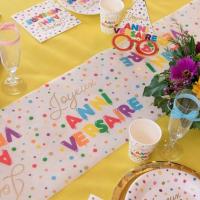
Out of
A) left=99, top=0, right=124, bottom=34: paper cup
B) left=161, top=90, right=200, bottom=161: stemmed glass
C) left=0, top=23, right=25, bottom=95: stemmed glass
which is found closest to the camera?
left=161, top=90, right=200, bottom=161: stemmed glass

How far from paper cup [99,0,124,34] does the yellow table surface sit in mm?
28

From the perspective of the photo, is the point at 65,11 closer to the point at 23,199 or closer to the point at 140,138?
the point at 140,138

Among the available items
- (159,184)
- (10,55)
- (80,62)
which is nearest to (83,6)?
(80,62)

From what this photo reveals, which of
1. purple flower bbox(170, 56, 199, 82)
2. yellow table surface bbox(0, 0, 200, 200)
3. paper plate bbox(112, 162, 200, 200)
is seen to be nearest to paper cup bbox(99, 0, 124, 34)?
yellow table surface bbox(0, 0, 200, 200)

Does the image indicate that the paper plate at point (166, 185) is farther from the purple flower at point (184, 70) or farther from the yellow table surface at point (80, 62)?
the purple flower at point (184, 70)

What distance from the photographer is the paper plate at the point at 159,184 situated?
93 centimetres

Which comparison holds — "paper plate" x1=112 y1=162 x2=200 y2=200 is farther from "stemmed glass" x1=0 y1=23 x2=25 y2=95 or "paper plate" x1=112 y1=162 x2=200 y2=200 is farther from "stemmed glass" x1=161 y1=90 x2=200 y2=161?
"stemmed glass" x1=0 y1=23 x2=25 y2=95

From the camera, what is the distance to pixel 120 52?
A: 50.3 inches

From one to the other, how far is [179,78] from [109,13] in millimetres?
406

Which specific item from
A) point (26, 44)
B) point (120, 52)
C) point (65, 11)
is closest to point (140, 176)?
point (120, 52)

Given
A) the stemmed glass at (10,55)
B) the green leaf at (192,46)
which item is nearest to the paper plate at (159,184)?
the green leaf at (192,46)

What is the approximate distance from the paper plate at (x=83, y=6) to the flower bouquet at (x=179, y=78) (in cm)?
39

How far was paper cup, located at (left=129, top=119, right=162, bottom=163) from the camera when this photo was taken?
0.96 meters

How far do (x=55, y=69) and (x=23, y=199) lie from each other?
1.45 feet
